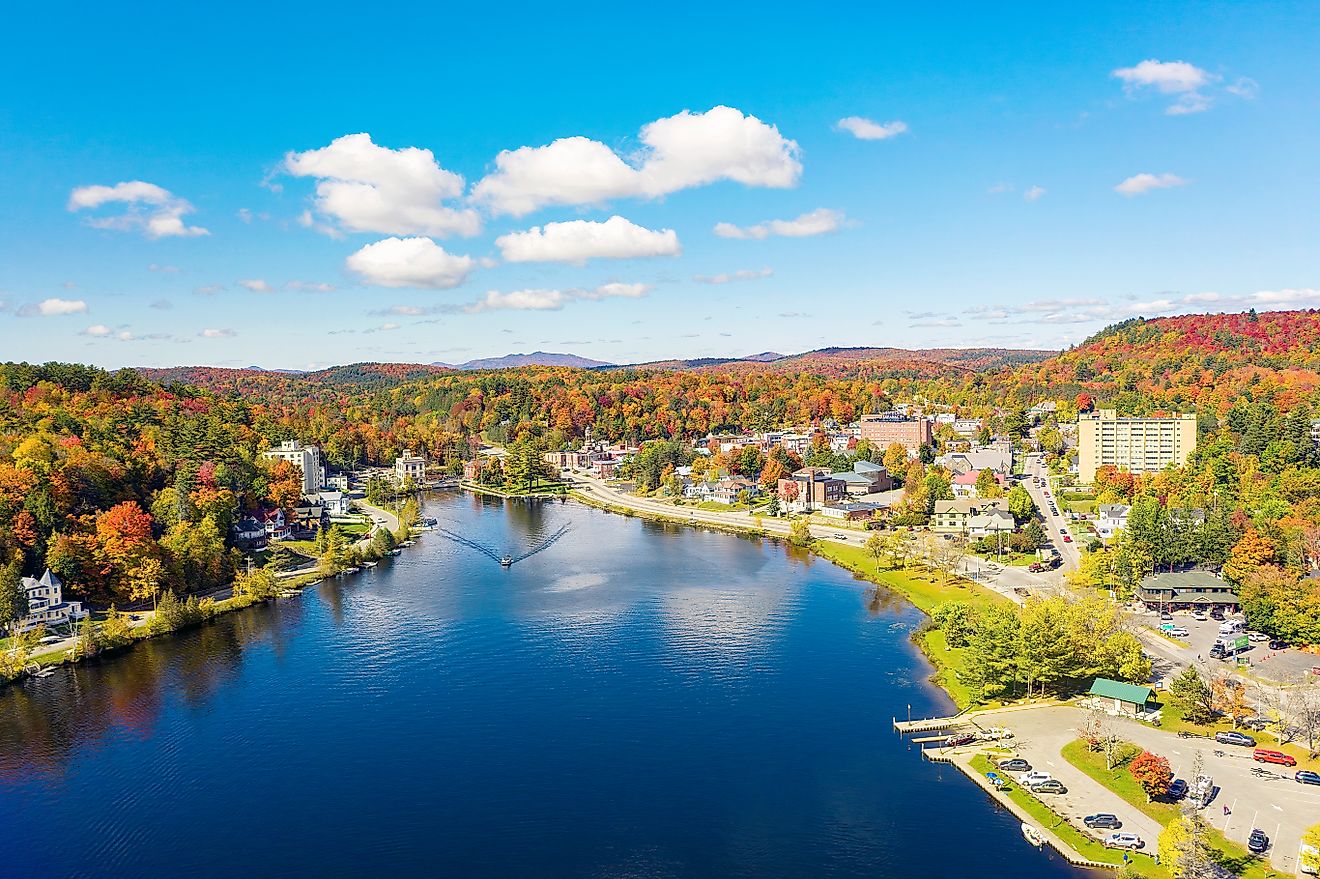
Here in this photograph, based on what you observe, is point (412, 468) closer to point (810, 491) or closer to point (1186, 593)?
point (810, 491)

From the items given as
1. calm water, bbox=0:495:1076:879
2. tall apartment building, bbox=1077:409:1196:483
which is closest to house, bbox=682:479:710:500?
tall apartment building, bbox=1077:409:1196:483

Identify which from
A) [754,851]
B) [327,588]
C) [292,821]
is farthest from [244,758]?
[327,588]

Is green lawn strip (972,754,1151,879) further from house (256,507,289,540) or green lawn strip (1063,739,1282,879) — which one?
house (256,507,289,540)

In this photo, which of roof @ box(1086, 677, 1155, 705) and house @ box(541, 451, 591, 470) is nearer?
roof @ box(1086, 677, 1155, 705)

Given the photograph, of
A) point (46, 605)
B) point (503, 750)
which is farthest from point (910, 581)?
point (46, 605)

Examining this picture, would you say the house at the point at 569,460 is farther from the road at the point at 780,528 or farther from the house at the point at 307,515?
the house at the point at 307,515

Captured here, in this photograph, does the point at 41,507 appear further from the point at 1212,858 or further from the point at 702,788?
the point at 1212,858
